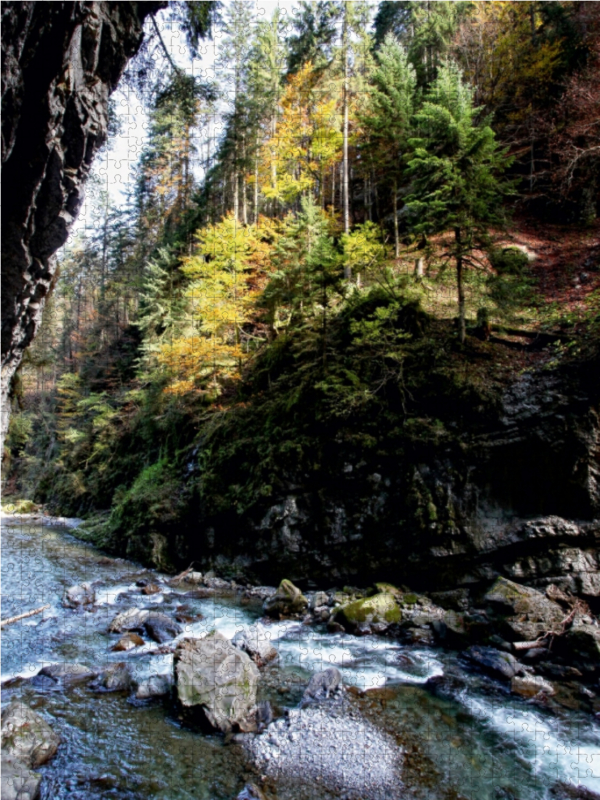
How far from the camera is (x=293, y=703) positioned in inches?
239

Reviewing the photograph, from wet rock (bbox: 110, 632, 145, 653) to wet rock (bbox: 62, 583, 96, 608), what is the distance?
225cm

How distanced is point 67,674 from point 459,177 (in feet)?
39.2

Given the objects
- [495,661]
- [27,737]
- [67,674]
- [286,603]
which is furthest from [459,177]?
[27,737]

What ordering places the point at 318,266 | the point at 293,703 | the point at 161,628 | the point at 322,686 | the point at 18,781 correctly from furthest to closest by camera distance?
the point at 318,266
the point at 161,628
the point at 322,686
the point at 293,703
the point at 18,781

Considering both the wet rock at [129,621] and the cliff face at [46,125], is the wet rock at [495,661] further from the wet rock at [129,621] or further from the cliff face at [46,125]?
the cliff face at [46,125]

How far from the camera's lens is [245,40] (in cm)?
2205

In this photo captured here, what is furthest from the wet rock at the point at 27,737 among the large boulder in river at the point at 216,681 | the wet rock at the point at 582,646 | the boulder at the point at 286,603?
the wet rock at the point at 582,646

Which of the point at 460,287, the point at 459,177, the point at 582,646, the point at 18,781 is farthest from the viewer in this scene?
the point at 460,287

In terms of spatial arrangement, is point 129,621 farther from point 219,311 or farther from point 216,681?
point 219,311

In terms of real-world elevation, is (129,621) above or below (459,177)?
below

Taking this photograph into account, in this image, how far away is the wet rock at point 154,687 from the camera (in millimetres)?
6094

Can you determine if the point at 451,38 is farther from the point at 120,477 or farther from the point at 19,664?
the point at 19,664

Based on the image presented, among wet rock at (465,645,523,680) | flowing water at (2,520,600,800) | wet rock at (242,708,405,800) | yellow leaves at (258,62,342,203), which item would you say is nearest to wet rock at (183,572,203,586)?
flowing water at (2,520,600,800)

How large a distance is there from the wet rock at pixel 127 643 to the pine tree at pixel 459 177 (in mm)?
9197
